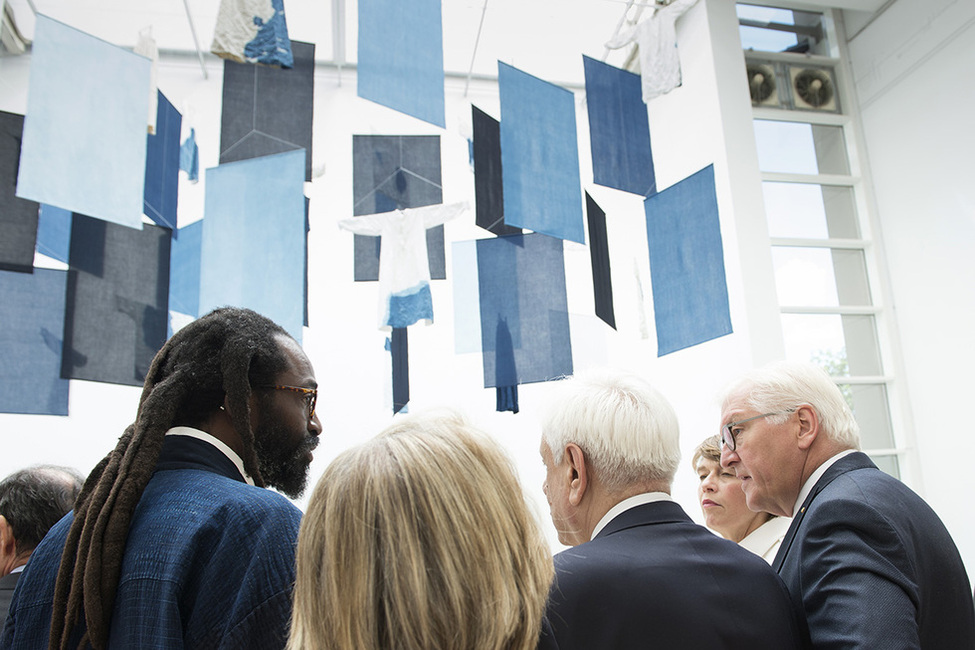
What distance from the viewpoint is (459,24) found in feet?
22.1

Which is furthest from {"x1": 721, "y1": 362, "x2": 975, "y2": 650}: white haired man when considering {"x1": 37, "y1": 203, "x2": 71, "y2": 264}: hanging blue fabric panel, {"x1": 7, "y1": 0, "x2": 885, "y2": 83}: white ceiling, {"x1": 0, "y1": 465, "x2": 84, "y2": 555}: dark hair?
{"x1": 7, "y1": 0, "x2": 885, "y2": 83}: white ceiling

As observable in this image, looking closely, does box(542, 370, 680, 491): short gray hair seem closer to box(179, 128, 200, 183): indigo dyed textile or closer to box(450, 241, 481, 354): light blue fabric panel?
box(450, 241, 481, 354): light blue fabric panel

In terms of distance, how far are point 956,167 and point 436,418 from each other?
606cm

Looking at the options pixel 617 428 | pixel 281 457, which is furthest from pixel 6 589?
pixel 617 428

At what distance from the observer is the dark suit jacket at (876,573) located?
133 cm

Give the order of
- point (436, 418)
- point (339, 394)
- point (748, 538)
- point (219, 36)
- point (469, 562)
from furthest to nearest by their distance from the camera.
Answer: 1. point (339, 394)
2. point (219, 36)
3. point (748, 538)
4. point (436, 418)
5. point (469, 562)

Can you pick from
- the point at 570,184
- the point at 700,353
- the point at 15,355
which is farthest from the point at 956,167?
the point at 15,355

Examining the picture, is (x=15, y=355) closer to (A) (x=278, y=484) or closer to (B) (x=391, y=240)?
(B) (x=391, y=240)

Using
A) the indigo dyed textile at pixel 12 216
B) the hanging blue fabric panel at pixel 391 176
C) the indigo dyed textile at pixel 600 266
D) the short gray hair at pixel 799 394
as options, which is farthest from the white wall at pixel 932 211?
the indigo dyed textile at pixel 12 216

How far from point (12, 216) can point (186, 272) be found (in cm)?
104

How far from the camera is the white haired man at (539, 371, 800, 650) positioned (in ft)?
3.76

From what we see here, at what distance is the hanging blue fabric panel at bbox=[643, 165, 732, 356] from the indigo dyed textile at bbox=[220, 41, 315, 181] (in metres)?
2.25

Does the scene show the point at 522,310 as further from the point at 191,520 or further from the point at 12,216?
the point at 191,520

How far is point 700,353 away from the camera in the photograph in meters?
6.37
